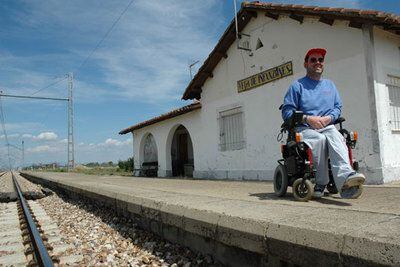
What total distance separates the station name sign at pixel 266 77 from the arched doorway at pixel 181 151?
658 cm

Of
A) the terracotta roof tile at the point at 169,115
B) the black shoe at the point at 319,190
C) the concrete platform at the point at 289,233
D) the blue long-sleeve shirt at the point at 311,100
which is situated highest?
the terracotta roof tile at the point at 169,115

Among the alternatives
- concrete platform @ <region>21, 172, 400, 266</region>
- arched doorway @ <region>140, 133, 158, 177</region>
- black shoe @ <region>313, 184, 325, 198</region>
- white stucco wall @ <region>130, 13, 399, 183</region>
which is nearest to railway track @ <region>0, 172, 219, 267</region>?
concrete platform @ <region>21, 172, 400, 266</region>

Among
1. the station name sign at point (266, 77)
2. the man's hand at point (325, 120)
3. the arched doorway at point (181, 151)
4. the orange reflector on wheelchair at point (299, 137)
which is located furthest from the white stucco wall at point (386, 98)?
the arched doorway at point (181, 151)

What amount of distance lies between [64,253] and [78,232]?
1493 mm

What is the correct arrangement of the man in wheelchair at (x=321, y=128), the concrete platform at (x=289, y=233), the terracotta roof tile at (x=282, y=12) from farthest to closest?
the terracotta roof tile at (x=282, y=12) → the man in wheelchair at (x=321, y=128) → the concrete platform at (x=289, y=233)

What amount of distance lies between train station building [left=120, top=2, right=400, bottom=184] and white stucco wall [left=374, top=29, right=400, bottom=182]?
0.9 inches

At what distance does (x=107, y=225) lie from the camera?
6719 millimetres

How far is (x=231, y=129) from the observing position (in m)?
12.5

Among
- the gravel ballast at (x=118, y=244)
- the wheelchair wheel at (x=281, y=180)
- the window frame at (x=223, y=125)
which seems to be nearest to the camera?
the gravel ballast at (x=118, y=244)

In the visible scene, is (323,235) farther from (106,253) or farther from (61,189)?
(61,189)

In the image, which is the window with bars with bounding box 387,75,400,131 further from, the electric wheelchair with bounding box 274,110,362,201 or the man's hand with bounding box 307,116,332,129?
the man's hand with bounding box 307,116,332,129

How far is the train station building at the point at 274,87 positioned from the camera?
7910 millimetres

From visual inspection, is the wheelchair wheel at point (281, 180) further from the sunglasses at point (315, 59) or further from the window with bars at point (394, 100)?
the window with bars at point (394, 100)

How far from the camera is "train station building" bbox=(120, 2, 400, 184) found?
7910mm
